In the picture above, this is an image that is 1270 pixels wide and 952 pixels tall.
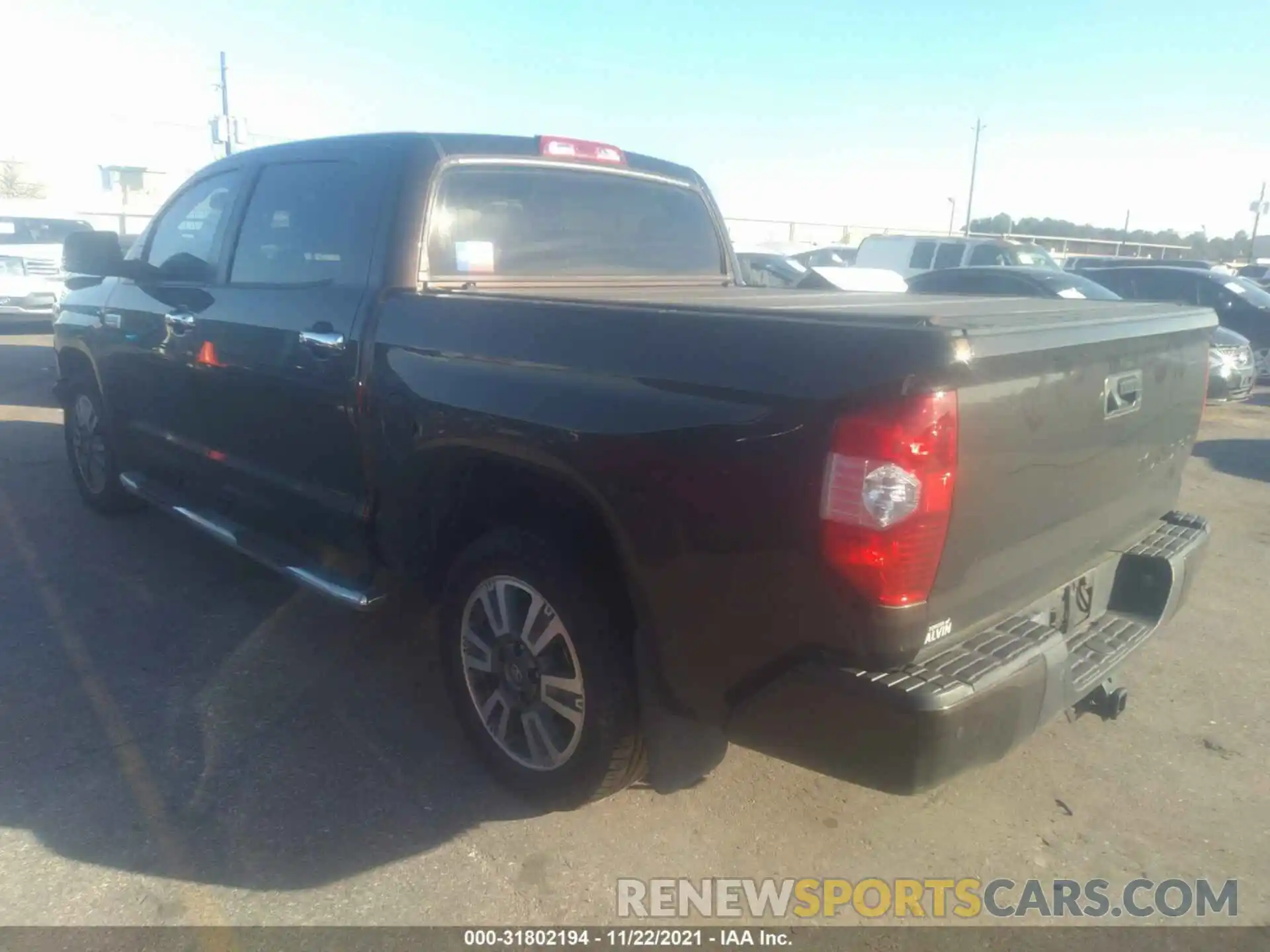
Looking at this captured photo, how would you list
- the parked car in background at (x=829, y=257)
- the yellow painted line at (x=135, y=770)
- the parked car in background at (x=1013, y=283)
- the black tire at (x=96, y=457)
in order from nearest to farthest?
the yellow painted line at (x=135, y=770) < the black tire at (x=96, y=457) < the parked car in background at (x=1013, y=283) < the parked car in background at (x=829, y=257)

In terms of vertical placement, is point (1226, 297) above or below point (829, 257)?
below

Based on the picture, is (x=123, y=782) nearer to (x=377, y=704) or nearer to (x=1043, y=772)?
(x=377, y=704)

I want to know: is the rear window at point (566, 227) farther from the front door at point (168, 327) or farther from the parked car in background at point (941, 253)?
the parked car in background at point (941, 253)

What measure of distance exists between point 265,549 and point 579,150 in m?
2.09

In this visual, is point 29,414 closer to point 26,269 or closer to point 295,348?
point 295,348

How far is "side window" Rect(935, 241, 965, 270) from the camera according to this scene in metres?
17.6

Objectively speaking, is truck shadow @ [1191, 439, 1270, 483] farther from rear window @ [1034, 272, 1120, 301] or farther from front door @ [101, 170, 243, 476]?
front door @ [101, 170, 243, 476]

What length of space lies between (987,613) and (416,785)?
6.20ft

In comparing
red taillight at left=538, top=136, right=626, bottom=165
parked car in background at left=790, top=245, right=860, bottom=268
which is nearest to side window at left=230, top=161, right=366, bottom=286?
red taillight at left=538, top=136, right=626, bottom=165

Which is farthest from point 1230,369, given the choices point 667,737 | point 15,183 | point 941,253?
point 15,183

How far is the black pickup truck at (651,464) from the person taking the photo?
222 cm

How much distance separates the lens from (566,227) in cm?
405

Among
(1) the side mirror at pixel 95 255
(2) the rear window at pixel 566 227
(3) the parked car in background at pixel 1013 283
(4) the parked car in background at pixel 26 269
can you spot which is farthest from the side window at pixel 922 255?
(1) the side mirror at pixel 95 255

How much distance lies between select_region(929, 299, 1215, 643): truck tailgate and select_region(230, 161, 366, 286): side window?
221 centimetres
